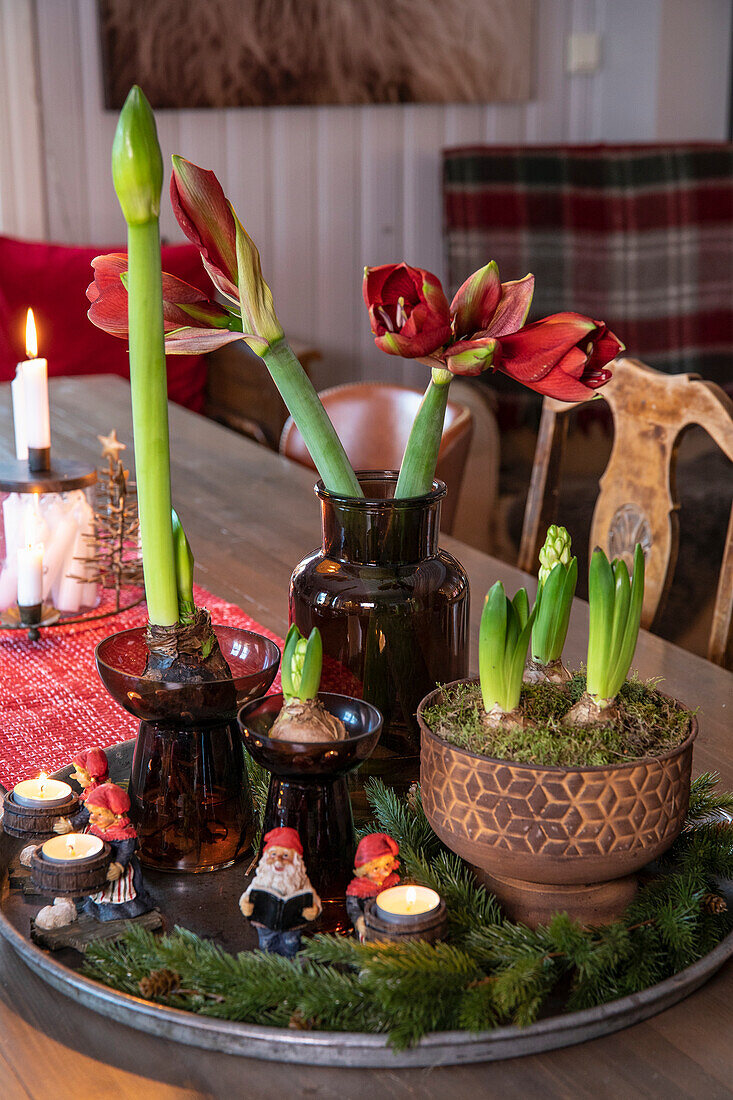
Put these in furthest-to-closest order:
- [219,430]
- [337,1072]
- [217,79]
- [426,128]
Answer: [426,128] < [217,79] < [219,430] < [337,1072]

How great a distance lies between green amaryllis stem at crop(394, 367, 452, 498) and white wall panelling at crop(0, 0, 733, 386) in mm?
2701

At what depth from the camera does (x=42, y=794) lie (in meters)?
0.60

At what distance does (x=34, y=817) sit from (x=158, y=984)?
13 centimetres

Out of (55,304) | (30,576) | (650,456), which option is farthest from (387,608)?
(55,304)

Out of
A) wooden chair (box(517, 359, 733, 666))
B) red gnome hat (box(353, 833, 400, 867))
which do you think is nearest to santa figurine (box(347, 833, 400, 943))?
red gnome hat (box(353, 833, 400, 867))

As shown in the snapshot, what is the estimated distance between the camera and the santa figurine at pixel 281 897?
50cm

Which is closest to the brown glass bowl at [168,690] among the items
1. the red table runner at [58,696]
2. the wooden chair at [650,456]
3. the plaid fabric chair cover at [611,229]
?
the red table runner at [58,696]

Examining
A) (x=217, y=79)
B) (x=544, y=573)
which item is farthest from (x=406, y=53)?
(x=544, y=573)

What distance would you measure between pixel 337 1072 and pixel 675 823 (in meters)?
0.19

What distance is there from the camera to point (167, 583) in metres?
0.55

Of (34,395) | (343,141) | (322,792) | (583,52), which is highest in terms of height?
(583,52)

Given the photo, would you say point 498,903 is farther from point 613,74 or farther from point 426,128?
point 613,74

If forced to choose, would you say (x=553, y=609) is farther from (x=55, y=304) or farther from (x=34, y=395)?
(x=55, y=304)

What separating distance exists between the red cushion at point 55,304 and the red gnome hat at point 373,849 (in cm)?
251
